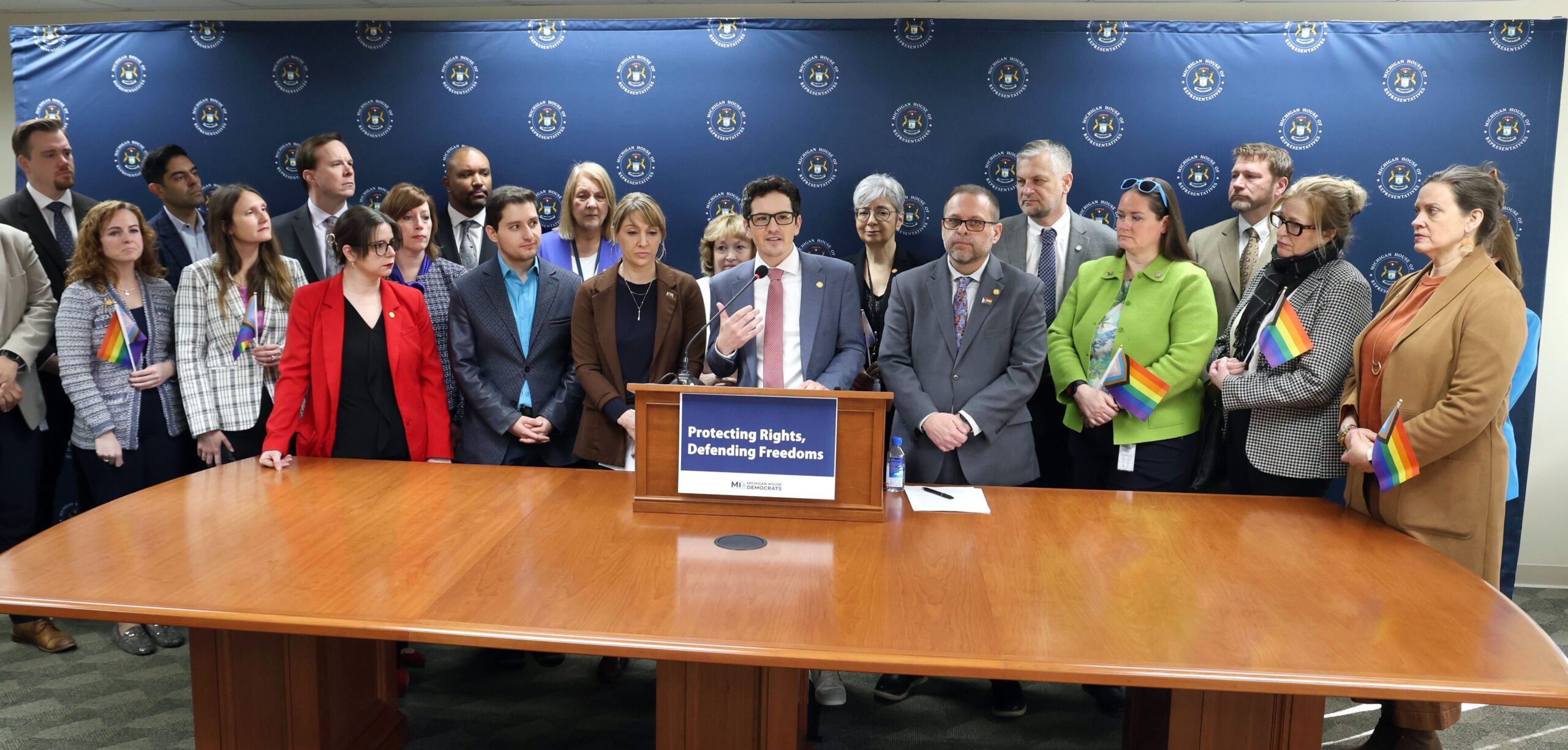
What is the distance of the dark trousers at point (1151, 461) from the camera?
10.8 ft

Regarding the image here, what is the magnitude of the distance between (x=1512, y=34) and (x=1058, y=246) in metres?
2.31

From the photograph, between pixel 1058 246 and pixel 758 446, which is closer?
pixel 758 446

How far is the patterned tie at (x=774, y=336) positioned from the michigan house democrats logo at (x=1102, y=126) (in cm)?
198

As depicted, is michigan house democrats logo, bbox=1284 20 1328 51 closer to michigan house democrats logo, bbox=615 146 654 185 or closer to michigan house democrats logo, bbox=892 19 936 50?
michigan house democrats logo, bbox=892 19 936 50

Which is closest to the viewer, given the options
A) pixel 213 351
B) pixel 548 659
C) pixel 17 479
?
pixel 548 659

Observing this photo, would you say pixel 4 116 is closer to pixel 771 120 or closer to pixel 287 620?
pixel 771 120

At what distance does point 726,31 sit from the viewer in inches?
181

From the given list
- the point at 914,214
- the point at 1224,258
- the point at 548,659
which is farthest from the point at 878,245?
the point at 548,659

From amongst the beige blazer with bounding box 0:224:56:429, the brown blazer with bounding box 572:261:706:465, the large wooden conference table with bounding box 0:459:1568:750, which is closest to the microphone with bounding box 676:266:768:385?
the brown blazer with bounding box 572:261:706:465

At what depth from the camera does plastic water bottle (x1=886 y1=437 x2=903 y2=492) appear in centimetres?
276

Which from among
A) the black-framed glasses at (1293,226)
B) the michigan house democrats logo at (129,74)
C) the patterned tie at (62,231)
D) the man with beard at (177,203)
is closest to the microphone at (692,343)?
the black-framed glasses at (1293,226)

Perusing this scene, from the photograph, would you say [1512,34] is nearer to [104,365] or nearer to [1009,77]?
[1009,77]

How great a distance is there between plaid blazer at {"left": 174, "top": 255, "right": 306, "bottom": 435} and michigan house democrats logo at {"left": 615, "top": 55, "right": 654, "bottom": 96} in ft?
6.13

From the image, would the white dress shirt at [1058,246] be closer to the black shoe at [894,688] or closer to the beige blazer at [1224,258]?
the beige blazer at [1224,258]
